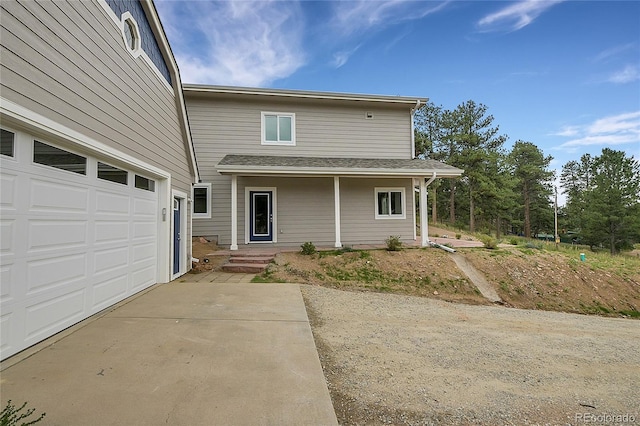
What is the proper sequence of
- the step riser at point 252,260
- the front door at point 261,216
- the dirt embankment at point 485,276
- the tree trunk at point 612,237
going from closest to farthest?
the dirt embankment at point 485,276, the step riser at point 252,260, the front door at point 261,216, the tree trunk at point 612,237

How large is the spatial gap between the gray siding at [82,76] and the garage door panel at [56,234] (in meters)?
1.29

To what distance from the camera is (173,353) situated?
300 cm

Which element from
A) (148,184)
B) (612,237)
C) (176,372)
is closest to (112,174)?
(148,184)

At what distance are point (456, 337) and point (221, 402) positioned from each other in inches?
134

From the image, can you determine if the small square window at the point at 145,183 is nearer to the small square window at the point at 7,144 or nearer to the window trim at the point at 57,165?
the window trim at the point at 57,165

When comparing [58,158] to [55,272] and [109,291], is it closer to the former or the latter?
[55,272]

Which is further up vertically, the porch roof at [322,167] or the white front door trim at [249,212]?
the porch roof at [322,167]

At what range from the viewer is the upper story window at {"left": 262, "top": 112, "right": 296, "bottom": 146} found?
11.0 m

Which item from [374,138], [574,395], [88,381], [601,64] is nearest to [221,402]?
[88,381]

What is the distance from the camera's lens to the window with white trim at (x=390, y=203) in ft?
36.8

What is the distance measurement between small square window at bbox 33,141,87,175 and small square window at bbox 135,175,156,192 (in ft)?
4.99

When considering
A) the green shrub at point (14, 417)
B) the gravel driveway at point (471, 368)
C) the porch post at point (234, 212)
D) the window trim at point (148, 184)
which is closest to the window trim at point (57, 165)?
the window trim at point (148, 184)

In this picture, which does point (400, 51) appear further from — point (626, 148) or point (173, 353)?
point (626, 148)

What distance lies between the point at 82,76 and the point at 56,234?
2246 mm
